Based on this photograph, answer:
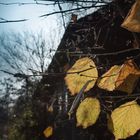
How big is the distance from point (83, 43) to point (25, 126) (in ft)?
36.7

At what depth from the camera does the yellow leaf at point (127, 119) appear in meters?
1.83

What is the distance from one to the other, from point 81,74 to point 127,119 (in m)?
0.34

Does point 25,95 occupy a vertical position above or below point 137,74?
above

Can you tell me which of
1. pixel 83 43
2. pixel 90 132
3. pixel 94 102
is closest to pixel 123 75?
pixel 94 102

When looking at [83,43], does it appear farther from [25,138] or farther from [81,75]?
[25,138]

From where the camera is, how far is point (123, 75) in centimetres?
199

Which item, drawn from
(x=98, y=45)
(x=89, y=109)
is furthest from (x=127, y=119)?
(x=98, y=45)

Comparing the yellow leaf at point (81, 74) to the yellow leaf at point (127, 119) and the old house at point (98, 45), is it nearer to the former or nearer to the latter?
the old house at point (98, 45)

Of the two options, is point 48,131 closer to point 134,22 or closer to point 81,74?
point 81,74

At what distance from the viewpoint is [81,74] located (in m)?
2.04

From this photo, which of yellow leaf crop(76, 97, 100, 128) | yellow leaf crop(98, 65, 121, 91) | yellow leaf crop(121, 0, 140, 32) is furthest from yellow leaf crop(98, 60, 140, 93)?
yellow leaf crop(121, 0, 140, 32)

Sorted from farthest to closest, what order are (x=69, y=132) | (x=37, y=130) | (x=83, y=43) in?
1. (x=37, y=130)
2. (x=69, y=132)
3. (x=83, y=43)

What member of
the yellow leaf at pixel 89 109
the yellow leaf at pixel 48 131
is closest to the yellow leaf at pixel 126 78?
the yellow leaf at pixel 89 109

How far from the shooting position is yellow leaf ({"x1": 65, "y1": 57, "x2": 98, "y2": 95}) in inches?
76.9
